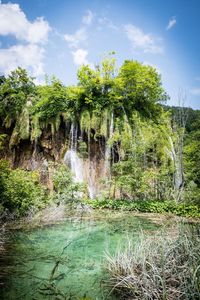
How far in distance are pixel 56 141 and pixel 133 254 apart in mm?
13071

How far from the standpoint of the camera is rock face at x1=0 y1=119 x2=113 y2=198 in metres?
16.1

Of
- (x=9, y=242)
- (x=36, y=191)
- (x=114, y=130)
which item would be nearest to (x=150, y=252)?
(x=9, y=242)

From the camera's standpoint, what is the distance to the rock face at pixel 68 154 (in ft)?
52.7

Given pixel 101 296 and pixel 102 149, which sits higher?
pixel 102 149

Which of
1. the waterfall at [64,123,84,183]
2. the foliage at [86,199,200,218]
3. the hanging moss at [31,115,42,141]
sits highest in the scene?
the hanging moss at [31,115,42,141]

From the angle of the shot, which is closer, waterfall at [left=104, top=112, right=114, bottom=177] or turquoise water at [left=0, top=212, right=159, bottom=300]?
turquoise water at [left=0, top=212, right=159, bottom=300]

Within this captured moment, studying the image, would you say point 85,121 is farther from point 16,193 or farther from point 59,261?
point 59,261

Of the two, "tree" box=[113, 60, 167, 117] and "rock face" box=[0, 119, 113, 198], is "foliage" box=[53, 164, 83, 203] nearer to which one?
"rock face" box=[0, 119, 113, 198]

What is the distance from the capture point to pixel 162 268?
3270mm

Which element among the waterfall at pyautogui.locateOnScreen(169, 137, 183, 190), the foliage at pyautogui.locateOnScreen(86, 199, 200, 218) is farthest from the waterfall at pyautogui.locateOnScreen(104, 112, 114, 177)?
the waterfall at pyautogui.locateOnScreen(169, 137, 183, 190)

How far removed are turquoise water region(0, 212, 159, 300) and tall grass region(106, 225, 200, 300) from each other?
1.24 ft

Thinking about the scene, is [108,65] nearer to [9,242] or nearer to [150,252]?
[9,242]

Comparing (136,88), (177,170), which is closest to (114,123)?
(136,88)

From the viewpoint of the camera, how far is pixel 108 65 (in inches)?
659
